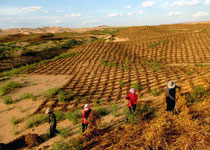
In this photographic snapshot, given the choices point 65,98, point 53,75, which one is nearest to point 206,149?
point 65,98

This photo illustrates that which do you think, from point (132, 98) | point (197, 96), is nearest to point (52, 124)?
point (132, 98)

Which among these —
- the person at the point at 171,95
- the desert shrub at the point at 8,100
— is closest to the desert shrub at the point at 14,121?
the desert shrub at the point at 8,100

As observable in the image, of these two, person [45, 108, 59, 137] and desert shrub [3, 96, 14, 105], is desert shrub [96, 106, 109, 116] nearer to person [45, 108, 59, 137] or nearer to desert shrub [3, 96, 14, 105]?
person [45, 108, 59, 137]

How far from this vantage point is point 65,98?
659 centimetres

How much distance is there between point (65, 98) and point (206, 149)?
5154mm

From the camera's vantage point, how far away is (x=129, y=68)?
10.0 metres

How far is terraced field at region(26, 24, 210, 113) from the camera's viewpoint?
7.11 metres

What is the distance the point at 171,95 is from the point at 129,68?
577 cm

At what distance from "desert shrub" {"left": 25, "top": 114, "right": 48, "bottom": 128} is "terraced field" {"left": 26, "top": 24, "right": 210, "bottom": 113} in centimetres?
54

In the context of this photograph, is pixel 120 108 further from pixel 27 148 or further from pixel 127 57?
pixel 127 57

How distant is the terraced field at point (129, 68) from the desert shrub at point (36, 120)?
21.1 inches

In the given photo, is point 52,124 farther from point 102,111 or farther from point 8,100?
point 8,100

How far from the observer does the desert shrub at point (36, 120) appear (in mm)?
5100

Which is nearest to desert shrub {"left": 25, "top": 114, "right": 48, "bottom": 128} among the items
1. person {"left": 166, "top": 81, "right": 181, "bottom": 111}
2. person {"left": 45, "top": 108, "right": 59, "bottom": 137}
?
person {"left": 45, "top": 108, "right": 59, "bottom": 137}
